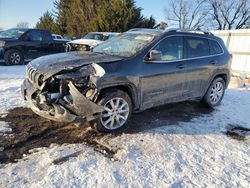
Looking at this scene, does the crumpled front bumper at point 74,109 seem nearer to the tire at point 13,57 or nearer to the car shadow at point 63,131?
the car shadow at point 63,131

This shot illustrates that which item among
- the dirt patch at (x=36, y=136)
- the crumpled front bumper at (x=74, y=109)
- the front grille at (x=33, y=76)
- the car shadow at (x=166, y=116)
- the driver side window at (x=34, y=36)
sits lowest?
the car shadow at (x=166, y=116)

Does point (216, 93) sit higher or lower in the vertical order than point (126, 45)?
lower

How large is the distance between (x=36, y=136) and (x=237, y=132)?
148 inches

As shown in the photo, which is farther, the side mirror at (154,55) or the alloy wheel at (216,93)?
the alloy wheel at (216,93)

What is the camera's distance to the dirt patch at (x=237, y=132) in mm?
5336

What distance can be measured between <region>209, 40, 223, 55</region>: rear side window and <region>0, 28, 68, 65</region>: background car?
8.58 meters

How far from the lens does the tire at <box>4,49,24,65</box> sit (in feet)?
39.5

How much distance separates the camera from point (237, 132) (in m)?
5.60

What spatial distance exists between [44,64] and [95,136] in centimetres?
148

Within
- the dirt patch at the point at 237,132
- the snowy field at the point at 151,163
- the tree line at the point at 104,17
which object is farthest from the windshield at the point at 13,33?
the tree line at the point at 104,17

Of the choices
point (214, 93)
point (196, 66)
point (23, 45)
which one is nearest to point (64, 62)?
point (196, 66)

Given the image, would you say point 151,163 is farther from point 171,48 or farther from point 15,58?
point 15,58

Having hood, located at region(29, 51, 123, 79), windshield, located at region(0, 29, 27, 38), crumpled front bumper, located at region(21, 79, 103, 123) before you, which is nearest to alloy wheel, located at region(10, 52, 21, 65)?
windshield, located at region(0, 29, 27, 38)

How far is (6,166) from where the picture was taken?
145 inches
